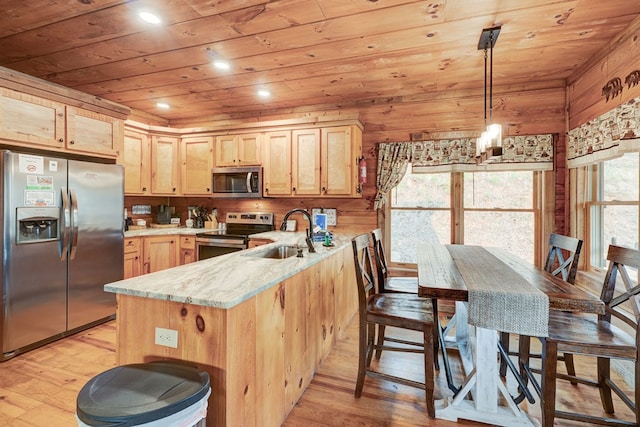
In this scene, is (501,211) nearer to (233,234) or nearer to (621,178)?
(621,178)

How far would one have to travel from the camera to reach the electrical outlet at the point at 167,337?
1386 mm

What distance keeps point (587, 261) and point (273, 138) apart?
12.1 feet

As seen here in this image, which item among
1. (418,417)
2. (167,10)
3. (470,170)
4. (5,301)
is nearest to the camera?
(418,417)

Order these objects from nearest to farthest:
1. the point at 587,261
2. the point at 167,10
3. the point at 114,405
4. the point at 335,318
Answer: the point at 114,405
the point at 167,10
the point at 335,318
the point at 587,261

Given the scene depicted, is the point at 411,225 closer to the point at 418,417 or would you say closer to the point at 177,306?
the point at 418,417

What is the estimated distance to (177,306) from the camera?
138cm

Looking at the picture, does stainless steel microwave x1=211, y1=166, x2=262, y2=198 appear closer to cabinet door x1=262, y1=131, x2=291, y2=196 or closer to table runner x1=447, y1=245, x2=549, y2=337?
cabinet door x1=262, y1=131, x2=291, y2=196

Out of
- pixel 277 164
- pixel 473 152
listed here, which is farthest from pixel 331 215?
pixel 473 152

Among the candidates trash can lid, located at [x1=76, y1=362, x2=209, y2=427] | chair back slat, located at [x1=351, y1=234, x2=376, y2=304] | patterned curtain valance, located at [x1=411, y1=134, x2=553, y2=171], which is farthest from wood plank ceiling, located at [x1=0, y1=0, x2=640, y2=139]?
trash can lid, located at [x1=76, y1=362, x2=209, y2=427]

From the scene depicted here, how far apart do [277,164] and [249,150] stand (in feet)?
1.53

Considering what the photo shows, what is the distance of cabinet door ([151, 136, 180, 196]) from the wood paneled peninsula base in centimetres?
285

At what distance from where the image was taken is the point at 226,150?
428 centimetres

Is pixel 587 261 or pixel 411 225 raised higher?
pixel 411 225

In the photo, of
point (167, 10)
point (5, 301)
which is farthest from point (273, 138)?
point (5, 301)
